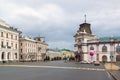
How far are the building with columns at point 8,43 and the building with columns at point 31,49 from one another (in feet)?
64.8

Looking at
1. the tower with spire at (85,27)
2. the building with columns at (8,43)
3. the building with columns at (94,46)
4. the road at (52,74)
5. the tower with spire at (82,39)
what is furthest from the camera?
the tower with spire at (85,27)

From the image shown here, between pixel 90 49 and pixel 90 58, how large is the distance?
361cm

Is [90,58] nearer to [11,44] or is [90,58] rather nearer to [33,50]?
[11,44]

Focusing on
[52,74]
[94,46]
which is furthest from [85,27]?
[52,74]

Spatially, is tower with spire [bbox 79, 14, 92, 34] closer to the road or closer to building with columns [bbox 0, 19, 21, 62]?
building with columns [bbox 0, 19, 21, 62]

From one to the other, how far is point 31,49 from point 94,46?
1577 inches

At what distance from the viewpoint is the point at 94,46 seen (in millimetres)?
109625

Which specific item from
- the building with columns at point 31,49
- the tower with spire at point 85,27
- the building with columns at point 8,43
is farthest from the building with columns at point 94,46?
the building with columns at point 8,43

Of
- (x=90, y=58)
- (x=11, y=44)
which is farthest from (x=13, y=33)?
(x=90, y=58)

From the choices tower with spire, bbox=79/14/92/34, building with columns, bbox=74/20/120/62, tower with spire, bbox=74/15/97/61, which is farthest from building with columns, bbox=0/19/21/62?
tower with spire, bbox=79/14/92/34

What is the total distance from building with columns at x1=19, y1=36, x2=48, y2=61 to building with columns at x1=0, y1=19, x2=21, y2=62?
1975cm

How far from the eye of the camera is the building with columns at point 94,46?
104 m

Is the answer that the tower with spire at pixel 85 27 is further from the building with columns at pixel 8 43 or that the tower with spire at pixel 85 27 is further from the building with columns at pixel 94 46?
the building with columns at pixel 8 43

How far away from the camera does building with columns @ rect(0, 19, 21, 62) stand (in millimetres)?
95363
